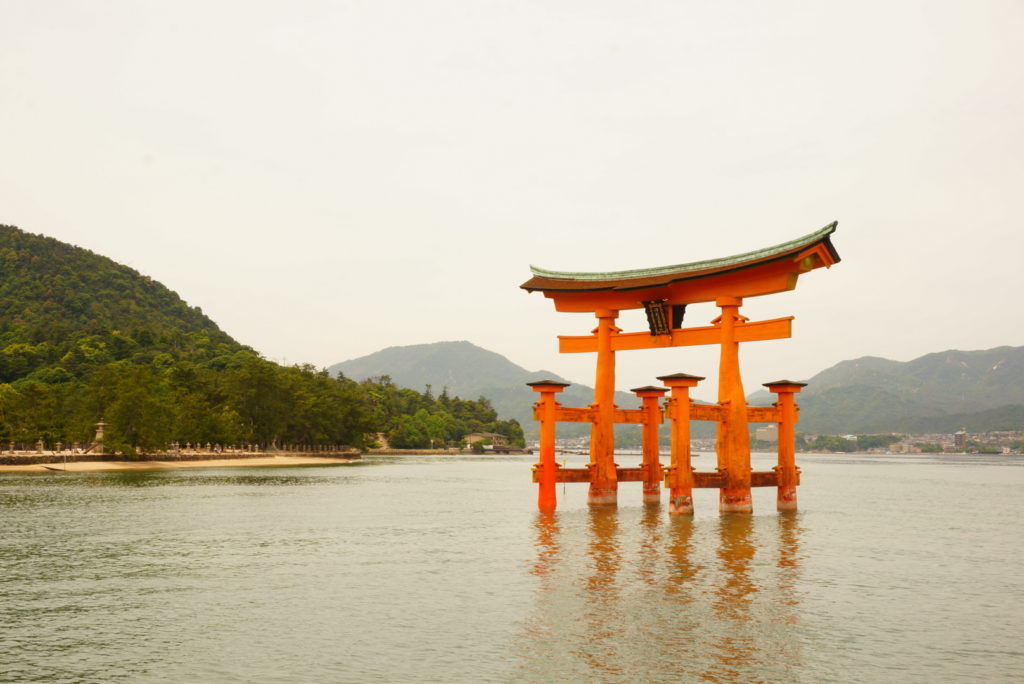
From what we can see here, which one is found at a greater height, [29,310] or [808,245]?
[29,310]

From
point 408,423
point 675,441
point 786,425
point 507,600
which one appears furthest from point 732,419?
point 408,423

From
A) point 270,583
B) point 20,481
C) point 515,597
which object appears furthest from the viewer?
point 20,481

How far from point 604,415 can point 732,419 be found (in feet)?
16.4

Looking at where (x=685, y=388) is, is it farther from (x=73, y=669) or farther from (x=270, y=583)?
(x=73, y=669)

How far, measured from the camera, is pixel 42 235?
14975 centimetres

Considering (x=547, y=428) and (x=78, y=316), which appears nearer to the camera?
(x=547, y=428)

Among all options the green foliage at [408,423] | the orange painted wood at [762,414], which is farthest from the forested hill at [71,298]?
the orange painted wood at [762,414]

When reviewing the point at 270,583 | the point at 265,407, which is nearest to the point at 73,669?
the point at 270,583

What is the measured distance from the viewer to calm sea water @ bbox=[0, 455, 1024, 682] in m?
10.9

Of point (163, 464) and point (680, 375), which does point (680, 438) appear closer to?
point (680, 375)

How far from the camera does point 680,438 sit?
26828 mm

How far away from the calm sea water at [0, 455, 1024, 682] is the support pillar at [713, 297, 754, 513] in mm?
1307

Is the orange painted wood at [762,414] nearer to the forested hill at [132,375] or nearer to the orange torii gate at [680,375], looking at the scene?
the orange torii gate at [680,375]

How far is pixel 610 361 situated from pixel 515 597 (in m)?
16.4
